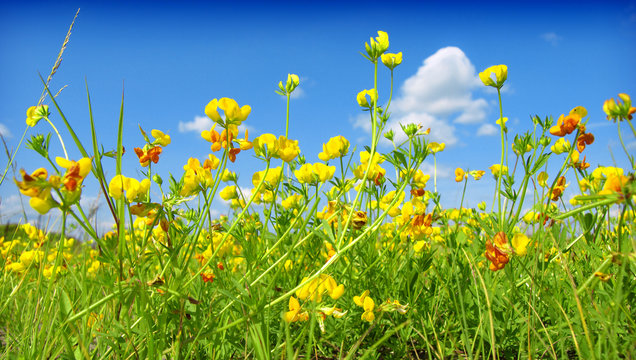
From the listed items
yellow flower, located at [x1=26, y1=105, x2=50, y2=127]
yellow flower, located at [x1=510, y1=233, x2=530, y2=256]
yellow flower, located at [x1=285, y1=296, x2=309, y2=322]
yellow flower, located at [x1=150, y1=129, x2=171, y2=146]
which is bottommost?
yellow flower, located at [x1=285, y1=296, x2=309, y2=322]

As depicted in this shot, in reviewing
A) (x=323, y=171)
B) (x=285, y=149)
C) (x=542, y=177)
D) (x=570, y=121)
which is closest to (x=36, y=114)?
(x=285, y=149)

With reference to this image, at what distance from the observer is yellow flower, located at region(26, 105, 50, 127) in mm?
1747

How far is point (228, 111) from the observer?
147 cm

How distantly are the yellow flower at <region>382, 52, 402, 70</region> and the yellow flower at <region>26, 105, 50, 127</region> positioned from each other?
58.6 inches

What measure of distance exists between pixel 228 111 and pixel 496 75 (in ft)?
4.36

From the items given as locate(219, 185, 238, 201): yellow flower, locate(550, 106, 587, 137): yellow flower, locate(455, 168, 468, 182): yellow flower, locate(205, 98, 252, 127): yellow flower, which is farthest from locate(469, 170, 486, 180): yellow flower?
locate(205, 98, 252, 127): yellow flower

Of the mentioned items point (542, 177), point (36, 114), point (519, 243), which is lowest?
point (519, 243)

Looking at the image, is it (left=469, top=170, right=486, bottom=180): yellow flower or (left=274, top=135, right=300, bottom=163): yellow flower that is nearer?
(left=274, top=135, right=300, bottom=163): yellow flower

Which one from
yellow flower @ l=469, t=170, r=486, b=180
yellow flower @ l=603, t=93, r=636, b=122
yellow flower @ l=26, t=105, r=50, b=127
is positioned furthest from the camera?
yellow flower @ l=469, t=170, r=486, b=180

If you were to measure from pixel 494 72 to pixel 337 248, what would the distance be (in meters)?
1.25

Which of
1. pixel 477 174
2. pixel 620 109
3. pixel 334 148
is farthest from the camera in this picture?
pixel 477 174

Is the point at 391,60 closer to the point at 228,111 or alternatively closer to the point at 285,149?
the point at 285,149

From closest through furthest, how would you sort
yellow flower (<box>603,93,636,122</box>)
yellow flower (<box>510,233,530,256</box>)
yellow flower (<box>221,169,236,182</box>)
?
yellow flower (<box>603,93,636,122</box>), yellow flower (<box>510,233,530,256</box>), yellow flower (<box>221,169,236,182</box>)

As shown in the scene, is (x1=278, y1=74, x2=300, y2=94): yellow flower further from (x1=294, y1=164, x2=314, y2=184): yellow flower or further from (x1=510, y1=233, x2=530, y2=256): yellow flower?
(x1=510, y1=233, x2=530, y2=256): yellow flower
